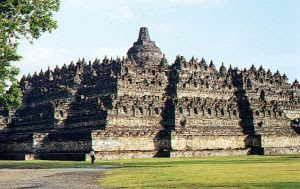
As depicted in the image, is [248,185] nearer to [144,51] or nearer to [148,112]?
[148,112]

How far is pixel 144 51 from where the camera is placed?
90.2m

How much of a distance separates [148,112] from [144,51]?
82.9ft

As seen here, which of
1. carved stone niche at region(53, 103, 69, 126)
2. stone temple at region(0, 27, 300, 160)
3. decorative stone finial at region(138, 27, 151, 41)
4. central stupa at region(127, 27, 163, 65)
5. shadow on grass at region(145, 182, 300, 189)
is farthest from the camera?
decorative stone finial at region(138, 27, 151, 41)

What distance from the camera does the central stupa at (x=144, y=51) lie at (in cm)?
8861

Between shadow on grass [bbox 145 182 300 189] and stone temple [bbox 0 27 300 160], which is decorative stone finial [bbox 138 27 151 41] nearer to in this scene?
stone temple [bbox 0 27 300 160]

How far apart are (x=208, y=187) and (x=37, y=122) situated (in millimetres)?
52199

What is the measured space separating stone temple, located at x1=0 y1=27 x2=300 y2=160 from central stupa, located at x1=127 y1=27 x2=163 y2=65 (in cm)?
20

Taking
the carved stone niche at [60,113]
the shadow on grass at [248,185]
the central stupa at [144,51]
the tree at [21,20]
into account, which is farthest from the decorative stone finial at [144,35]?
the shadow on grass at [248,185]

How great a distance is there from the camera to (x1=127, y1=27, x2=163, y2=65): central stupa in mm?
88606

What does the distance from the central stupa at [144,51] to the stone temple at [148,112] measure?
0.20m

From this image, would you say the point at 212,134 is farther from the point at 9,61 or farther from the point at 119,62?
the point at 9,61

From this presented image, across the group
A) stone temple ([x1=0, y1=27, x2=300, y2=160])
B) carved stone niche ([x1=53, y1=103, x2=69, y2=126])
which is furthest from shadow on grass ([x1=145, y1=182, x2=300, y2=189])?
carved stone niche ([x1=53, y1=103, x2=69, y2=126])

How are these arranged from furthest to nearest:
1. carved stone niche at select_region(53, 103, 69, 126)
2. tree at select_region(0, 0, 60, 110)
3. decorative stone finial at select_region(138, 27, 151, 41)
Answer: decorative stone finial at select_region(138, 27, 151, 41) < carved stone niche at select_region(53, 103, 69, 126) < tree at select_region(0, 0, 60, 110)

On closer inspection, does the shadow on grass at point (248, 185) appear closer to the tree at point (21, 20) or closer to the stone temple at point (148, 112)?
the tree at point (21, 20)
